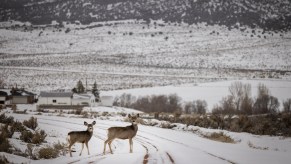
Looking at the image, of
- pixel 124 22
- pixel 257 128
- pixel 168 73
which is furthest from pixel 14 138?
pixel 124 22

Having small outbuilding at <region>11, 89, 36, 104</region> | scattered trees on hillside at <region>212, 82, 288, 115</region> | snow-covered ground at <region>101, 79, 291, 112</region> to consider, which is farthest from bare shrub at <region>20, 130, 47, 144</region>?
small outbuilding at <region>11, 89, 36, 104</region>

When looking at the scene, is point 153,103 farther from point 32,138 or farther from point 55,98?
point 32,138

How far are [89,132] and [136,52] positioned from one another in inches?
3972

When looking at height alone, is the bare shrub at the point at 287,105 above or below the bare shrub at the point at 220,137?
above

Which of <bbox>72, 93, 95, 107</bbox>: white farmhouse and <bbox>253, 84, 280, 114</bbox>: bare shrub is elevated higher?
<bbox>253, 84, 280, 114</bbox>: bare shrub

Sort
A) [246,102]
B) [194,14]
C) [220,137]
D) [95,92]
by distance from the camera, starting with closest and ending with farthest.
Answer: [220,137] → [246,102] → [95,92] → [194,14]

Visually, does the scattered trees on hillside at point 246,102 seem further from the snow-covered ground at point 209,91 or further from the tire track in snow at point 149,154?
the tire track in snow at point 149,154

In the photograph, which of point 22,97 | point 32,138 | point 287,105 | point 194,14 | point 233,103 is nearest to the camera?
point 32,138

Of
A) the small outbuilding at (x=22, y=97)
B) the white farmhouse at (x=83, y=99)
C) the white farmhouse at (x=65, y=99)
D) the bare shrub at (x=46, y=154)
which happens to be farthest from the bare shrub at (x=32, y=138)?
the white farmhouse at (x=83, y=99)

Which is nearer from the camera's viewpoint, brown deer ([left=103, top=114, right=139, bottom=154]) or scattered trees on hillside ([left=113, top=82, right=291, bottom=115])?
brown deer ([left=103, top=114, right=139, bottom=154])

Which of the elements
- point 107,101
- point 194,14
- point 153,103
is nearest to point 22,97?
point 107,101

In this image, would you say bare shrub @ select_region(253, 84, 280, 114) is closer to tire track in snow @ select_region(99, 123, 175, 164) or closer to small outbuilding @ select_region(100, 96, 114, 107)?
tire track in snow @ select_region(99, 123, 175, 164)

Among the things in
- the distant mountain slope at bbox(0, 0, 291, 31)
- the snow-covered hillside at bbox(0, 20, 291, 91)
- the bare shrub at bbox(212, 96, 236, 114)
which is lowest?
the bare shrub at bbox(212, 96, 236, 114)

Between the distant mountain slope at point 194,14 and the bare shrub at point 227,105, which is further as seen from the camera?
the distant mountain slope at point 194,14
